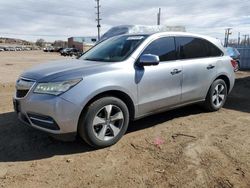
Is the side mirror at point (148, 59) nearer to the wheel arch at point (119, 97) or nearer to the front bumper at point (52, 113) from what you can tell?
the wheel arch at point (119, 97)

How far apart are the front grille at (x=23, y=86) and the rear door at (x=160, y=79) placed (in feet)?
5.17

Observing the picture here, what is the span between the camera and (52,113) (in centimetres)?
389

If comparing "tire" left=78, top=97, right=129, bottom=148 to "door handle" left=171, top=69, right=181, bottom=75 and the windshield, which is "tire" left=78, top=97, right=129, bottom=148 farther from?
"door handle" left=171, top=69, right=181, bottom=75

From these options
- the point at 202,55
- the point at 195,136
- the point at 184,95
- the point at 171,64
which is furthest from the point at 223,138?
the point at 202,55

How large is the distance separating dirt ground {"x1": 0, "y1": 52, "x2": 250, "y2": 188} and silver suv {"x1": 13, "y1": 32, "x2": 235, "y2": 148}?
14.3 inches

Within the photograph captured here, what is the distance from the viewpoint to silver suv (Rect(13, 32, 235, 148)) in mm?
3957

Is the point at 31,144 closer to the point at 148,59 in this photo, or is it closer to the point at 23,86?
the point at 23,86

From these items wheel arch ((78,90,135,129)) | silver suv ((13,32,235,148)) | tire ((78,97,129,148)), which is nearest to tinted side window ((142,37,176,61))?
silver suv ((13,32,235,148))

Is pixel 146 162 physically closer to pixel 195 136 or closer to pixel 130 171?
pixel 130 171

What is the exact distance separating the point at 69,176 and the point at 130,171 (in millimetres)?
729

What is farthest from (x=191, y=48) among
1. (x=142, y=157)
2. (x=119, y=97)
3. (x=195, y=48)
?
(x=142, y=157)

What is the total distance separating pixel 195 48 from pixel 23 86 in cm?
325

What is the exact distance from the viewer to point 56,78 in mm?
3998

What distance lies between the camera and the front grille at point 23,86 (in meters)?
4.19
